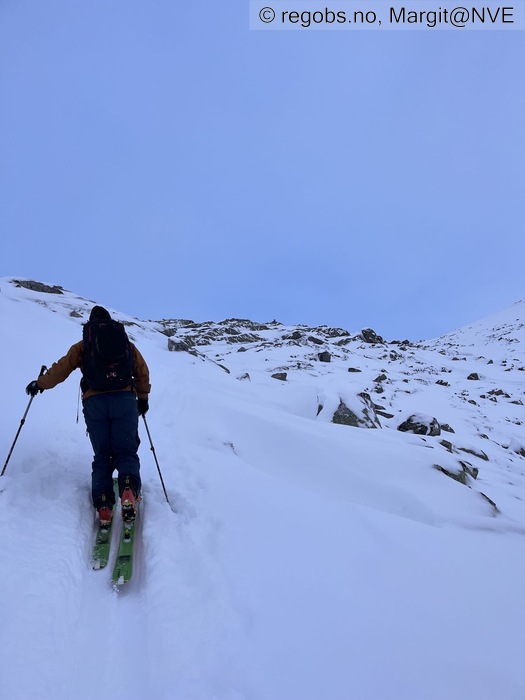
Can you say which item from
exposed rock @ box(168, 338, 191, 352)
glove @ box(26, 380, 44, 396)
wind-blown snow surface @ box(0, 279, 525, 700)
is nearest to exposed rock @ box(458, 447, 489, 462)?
wind-blown snow surface @ box(0, 279, 525, 700)

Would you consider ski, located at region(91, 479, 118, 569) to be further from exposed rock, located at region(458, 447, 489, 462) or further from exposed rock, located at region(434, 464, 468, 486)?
exposed rock, located at region(458, 447, 489, 462)

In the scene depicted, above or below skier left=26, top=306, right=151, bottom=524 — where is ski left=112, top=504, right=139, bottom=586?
below

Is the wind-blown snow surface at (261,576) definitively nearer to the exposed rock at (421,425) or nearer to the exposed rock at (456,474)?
the exposed rock at (456,474)

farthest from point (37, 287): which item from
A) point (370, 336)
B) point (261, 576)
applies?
point (370, 336)

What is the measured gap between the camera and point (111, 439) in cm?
400

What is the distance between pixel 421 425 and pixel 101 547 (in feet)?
36.8

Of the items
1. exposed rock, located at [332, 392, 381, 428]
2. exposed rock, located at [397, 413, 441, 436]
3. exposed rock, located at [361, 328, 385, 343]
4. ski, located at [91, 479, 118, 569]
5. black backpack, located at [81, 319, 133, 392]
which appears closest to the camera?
ski, located at [91, 479, 118, 569]

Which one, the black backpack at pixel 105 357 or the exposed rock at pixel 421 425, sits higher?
the black backpack at pixel 105 357

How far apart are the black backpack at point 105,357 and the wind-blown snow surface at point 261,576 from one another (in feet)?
4.34

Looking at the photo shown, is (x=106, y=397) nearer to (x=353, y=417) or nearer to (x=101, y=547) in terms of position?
(x=101, y=547)

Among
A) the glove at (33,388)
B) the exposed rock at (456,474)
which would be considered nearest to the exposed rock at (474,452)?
the exposed rock at (456,474)

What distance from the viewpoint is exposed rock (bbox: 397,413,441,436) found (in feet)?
39.1

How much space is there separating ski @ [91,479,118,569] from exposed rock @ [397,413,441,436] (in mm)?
10743

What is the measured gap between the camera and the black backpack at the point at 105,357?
3.77m
